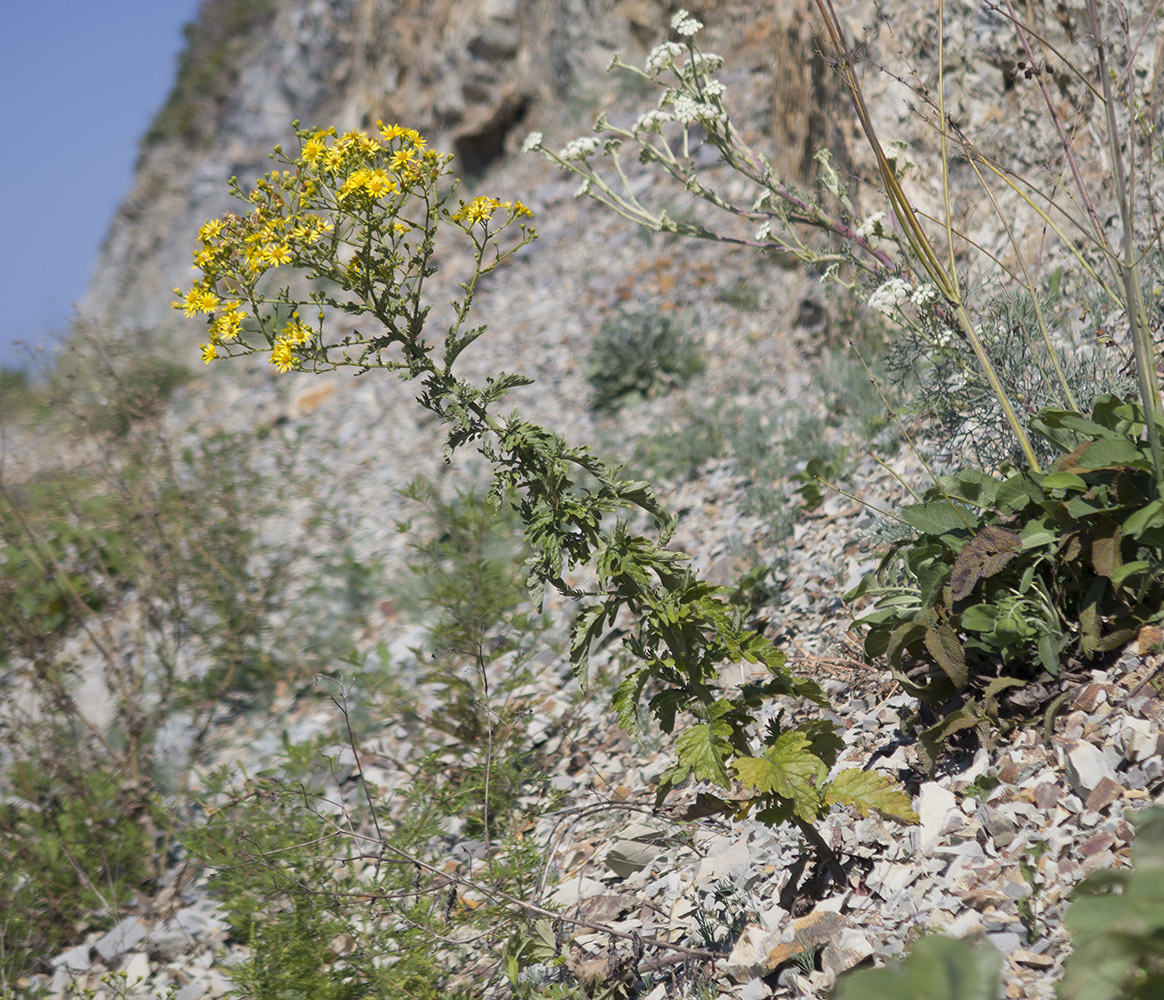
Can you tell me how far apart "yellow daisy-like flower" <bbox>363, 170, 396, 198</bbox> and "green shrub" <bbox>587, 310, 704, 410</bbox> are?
3.96 meters

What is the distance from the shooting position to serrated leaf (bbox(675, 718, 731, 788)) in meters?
1.90

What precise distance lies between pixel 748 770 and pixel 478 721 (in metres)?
1.78

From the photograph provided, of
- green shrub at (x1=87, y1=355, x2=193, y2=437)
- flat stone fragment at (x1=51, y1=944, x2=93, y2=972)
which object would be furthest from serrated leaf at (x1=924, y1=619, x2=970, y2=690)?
green shrub at (x1=87, y1=355, x2=193, y2=437)

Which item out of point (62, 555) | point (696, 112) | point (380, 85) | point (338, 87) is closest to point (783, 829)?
point (696, 112)

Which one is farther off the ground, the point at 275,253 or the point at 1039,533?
the point at 275,253

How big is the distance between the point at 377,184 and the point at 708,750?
1.52 meters

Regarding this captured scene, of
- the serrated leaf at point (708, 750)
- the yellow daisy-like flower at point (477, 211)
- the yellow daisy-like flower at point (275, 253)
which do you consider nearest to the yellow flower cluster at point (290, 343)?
the yellow daisy-like flower at point (275, 253)

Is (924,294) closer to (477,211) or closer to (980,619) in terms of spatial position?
(980,619)

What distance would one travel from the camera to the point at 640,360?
589 centimetres

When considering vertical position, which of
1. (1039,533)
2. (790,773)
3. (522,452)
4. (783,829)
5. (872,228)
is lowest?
(783,829)

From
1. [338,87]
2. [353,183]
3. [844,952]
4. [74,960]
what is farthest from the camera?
[338,87]

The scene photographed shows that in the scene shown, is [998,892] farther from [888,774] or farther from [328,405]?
[328,405]

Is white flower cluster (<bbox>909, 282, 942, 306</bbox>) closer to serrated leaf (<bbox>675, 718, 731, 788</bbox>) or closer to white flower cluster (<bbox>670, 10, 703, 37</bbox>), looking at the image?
white flower cluster (<bbox>670, 10, 703, 37</bbox>)

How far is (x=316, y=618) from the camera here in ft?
16.7
